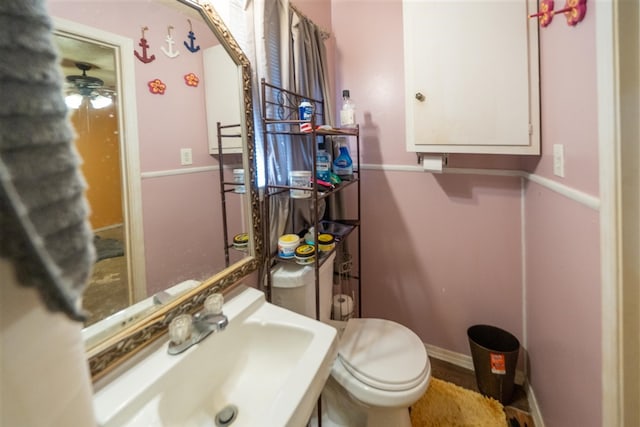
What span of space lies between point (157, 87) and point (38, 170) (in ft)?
2.27

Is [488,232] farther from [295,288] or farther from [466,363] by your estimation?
[295,288]

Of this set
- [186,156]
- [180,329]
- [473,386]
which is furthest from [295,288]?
[473,386]

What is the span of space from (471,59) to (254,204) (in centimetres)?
110

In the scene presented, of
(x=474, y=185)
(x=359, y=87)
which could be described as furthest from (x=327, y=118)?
(x=474, y=185)

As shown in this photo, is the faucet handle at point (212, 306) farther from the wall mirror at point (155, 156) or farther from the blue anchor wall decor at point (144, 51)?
the blue anchor wall decor at point (144, 51)

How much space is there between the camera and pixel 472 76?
129 cm

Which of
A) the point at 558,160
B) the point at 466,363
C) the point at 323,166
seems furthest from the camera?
the point at 466,363

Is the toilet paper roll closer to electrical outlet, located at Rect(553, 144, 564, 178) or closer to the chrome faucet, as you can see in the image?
the chrome faucet

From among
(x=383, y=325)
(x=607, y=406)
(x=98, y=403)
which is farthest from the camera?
(x=383, y=325)

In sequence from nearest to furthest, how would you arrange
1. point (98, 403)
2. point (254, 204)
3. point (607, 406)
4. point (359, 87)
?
point (98, 403) < point (607, 406) < point (254, 204) < point (359, 87)

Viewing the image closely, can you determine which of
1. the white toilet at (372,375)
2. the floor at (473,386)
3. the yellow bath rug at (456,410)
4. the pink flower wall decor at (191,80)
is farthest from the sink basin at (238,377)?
the floor at (473,386)

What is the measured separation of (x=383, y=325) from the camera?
4.74 ft

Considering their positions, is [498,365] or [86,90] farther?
[498,365]

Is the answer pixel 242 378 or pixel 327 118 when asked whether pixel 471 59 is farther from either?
pixel 242 378
